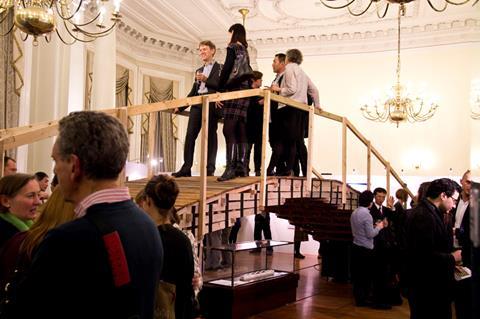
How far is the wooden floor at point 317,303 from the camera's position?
21.0 ft

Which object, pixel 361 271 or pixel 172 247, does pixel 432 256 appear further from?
pixel 361 271

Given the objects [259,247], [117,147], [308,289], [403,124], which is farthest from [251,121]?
[403,124]

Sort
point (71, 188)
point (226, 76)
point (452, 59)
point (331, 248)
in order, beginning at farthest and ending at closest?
point (452, 59) → point (331, 248) → point (226, 76) → point (71, 188)

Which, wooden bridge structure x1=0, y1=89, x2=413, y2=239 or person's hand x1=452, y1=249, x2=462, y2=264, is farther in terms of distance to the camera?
wooden bridge structure x1=0, y1=89, x2=413, y2=239

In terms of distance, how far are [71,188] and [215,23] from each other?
11.4 m

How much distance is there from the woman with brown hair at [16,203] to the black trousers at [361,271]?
5.12 metres

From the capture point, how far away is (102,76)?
955 centimetres

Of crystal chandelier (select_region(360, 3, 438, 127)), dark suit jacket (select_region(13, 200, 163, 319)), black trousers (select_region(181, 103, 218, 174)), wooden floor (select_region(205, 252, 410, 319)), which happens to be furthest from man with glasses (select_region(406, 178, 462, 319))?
crystal chandelier (select_region(360, 3, 438, 127))

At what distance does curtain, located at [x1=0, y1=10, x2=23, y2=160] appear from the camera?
7832mm

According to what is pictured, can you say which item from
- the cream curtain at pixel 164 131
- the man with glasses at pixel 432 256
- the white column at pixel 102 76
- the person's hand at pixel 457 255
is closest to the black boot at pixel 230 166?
the man with glasses at pixel 432 256

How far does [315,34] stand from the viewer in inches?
501

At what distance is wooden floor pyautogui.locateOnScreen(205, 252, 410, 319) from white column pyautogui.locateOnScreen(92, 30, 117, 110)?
4289 millimetres

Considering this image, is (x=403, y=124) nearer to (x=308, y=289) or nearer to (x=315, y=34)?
(x=315, y=34)

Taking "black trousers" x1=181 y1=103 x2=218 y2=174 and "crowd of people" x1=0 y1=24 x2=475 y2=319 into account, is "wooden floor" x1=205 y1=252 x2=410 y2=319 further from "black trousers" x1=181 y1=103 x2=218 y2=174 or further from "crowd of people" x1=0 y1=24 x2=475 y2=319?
"black trousers" x1=181 y1=103 x2=218 y2=174
